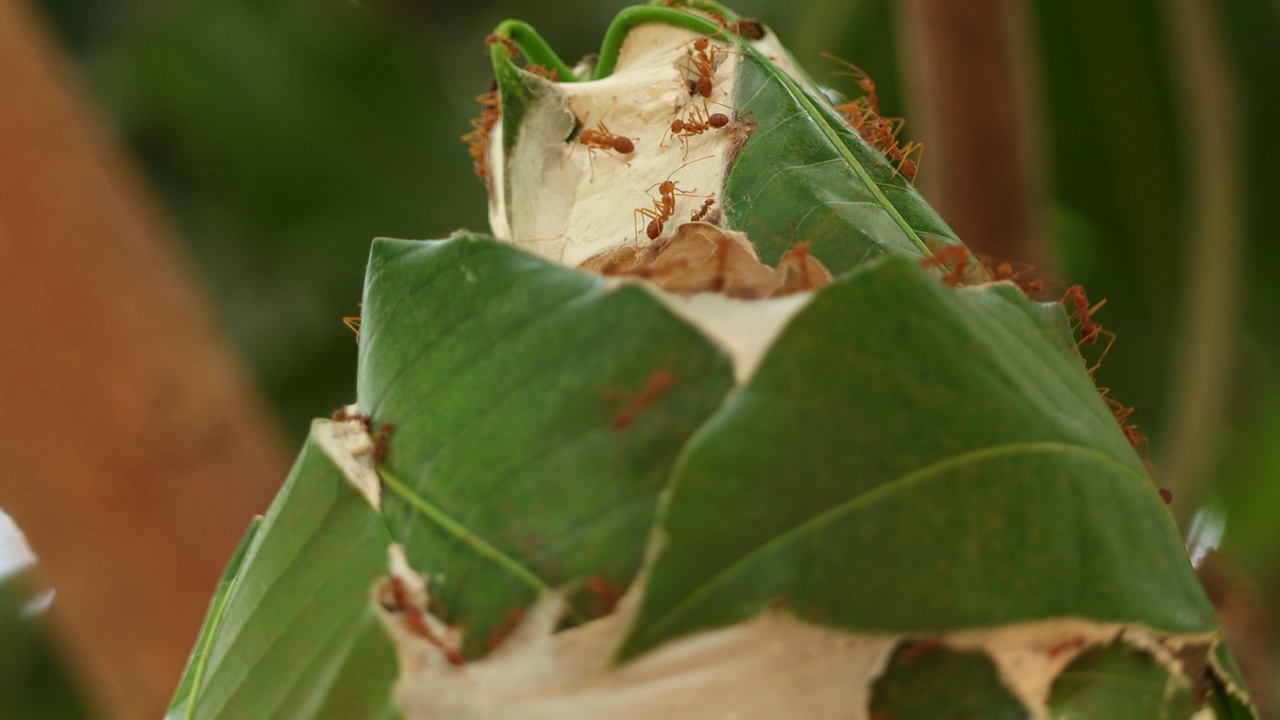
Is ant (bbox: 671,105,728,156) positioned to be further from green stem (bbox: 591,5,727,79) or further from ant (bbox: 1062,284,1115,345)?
ant (bbox: 1062,284,1115,345)

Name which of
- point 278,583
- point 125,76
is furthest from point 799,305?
point 125,76

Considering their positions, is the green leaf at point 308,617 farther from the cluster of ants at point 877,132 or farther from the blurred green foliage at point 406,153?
the blurred green foliage at point 406,153

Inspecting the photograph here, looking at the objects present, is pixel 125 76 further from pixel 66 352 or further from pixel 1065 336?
pixel 1065 336

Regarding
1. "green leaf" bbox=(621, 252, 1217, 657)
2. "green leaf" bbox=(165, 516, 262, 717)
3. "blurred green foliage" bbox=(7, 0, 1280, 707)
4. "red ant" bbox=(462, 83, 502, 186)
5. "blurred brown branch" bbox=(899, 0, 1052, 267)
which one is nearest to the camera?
"green leaf" bbox=(621, 252, 1217, 657)

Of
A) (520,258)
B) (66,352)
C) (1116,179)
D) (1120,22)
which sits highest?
(520,258)

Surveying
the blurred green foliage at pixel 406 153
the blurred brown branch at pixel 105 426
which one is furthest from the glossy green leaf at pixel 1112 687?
the blurred green foliage at pixel 406 153

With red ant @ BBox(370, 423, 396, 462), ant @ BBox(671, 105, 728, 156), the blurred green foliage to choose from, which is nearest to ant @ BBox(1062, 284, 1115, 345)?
ant @ BBox(671, 105, 728, 156)

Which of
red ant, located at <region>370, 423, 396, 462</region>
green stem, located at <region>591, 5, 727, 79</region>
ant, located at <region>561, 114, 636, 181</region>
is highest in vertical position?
green stem, located at <region>591, 5, 727, 79</region>

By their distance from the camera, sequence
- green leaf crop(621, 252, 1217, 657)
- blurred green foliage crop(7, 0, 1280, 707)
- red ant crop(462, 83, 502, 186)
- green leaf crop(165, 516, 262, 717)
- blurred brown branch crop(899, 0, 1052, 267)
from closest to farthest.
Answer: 1. green leaf crop(621, 252, 1217, 657)
2. green leaf crop(165, 516, 262, 717)
3. red ant crop(462, 83, 502, 186)
4. blurred brown branch crop(899, 0, 1052, 267)
5. blurred green foliage crop(7, 0, 1280, 707)
